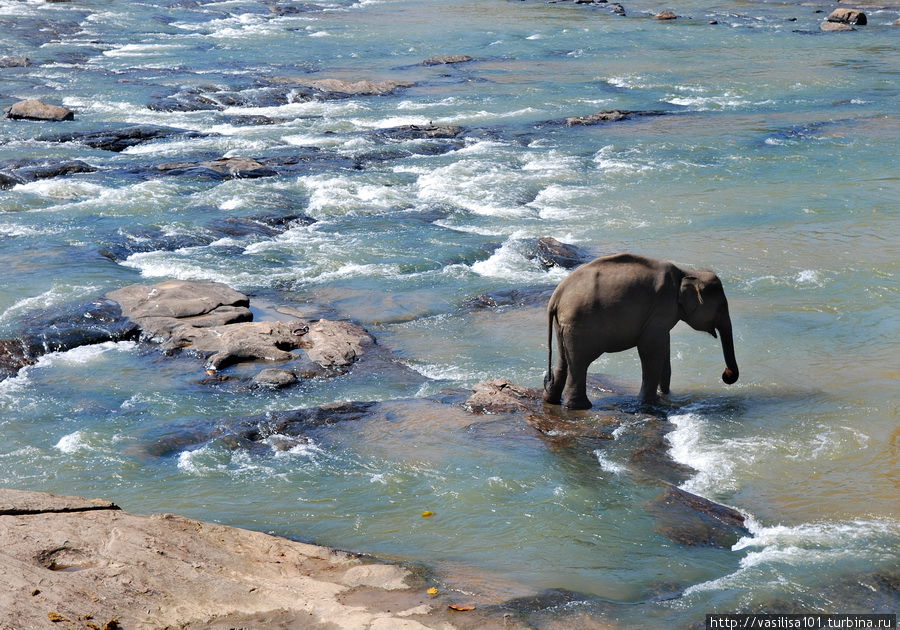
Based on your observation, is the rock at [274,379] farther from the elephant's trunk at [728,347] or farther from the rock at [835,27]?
the rock at [835,27]

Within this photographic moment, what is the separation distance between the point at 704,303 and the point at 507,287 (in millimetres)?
5123

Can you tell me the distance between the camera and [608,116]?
28.9 meters

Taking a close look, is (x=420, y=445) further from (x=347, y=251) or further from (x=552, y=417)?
(x=347, y=251)

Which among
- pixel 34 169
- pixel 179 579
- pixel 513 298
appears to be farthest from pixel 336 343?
pixel 34 169

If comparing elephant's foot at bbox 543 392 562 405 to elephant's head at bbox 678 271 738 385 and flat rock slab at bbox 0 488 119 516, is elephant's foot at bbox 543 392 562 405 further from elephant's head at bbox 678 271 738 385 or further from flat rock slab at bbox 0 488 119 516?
flat rock slab at bbox 0 488 119 516

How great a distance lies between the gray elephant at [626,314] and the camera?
434 inches

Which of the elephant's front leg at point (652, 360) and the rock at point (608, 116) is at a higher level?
the rock at point (608, 116)

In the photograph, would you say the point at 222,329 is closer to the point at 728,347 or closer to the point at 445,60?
the point at 728,347

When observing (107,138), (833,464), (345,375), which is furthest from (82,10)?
(833,464)

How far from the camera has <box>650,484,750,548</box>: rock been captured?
8641 millimetres

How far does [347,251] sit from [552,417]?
25.6 feet

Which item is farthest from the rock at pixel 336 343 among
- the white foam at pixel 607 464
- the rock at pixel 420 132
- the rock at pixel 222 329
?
the rock at pixel 420 132

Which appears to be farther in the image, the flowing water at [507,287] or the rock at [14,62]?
the rock at [14,62]

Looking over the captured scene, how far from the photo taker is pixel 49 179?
74.5 feet
